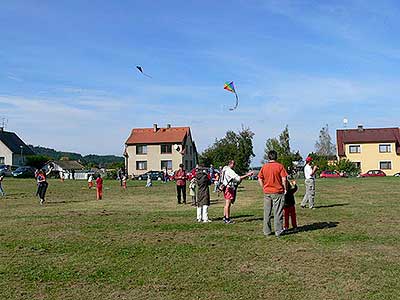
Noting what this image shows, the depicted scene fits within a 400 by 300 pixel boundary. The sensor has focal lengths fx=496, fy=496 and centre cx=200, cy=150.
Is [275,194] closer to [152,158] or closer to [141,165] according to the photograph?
[152,158]

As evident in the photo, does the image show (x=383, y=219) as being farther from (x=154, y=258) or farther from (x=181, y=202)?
(x=181, y=202)

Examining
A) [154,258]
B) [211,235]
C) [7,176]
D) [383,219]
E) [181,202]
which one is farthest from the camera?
[7,176]

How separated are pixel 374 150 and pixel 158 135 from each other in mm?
33184

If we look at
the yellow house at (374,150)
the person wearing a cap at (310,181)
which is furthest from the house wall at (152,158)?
the person wearing a cap at (310,181)

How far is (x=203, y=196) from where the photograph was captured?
1327cm

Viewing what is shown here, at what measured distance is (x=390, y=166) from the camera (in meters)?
75.1

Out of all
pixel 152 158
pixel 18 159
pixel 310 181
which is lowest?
pixel 310 181

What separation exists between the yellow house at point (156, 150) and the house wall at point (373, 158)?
2653cm

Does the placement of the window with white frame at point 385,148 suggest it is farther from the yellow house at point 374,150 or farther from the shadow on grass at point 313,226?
the shadow on grass at point 313,226

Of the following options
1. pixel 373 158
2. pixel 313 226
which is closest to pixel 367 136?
pixel 373 158

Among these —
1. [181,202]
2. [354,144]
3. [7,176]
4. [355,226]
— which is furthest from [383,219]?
[354,144]

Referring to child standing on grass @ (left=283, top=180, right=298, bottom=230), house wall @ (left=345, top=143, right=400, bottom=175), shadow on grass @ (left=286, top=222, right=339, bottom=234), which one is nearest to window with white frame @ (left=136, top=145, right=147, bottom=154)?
house wall @ (left=345, top=143, right=400, bottom=175)

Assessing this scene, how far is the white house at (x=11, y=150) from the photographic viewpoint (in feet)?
269

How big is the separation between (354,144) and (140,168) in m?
33.1
